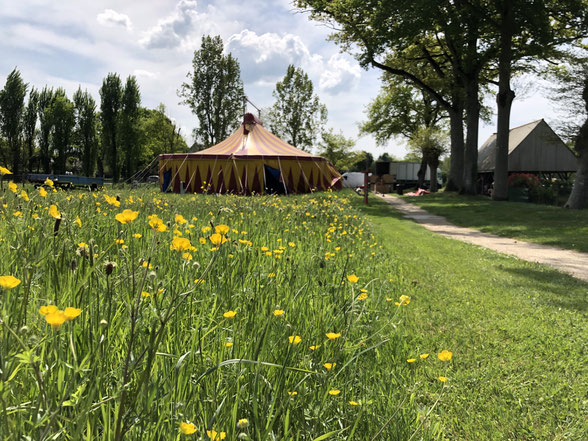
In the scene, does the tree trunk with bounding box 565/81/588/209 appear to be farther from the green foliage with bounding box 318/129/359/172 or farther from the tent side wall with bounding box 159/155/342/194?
the green foliage with bounding box 318/129/359/172

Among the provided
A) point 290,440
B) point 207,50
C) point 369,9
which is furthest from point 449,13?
point 207,50

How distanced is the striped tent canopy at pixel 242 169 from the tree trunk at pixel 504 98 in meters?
9.42

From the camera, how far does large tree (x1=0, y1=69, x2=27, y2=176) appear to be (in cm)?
3553

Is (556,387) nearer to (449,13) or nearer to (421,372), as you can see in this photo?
(421,372)

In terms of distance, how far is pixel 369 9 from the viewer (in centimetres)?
1938

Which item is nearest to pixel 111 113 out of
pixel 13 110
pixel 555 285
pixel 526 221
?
pixel 13 110

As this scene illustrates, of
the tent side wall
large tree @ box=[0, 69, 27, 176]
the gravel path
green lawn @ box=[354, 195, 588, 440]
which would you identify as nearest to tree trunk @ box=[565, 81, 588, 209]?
the gravel path

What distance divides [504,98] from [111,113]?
38301mm

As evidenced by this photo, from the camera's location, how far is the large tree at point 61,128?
133 feet

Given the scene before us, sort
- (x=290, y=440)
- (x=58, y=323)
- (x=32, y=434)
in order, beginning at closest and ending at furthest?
1. (x=58, y=323)
2. (x=32, y=434)
3. (x=290, y=440)

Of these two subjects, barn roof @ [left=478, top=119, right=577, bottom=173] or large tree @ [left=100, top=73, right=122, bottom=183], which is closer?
barn roof @ [left=478, top=119, right=577, bottom=173]

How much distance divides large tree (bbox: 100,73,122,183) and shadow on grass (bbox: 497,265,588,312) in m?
41.6

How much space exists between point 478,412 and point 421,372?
1.45ft

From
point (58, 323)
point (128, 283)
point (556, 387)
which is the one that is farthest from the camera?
point (556, 387)
